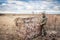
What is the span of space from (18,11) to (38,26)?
52 cm

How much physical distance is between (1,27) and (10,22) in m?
0.22

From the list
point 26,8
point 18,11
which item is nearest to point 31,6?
point 26,8

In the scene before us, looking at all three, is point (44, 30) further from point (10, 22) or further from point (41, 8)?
point (10, 22)

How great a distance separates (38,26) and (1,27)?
0.78m

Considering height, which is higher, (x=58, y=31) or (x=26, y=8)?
(x=26, y=8)

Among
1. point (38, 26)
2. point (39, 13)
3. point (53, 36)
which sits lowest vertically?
point (53, 36)

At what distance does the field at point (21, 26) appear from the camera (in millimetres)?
2887

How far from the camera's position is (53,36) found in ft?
9.41

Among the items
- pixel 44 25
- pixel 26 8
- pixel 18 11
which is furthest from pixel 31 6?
pixel 44 25

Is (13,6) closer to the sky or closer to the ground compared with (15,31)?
closer to the sky

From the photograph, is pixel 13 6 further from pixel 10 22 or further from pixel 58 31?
pixel 58 31

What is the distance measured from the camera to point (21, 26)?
292cm

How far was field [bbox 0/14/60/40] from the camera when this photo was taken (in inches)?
114

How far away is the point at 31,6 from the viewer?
9.58ft
